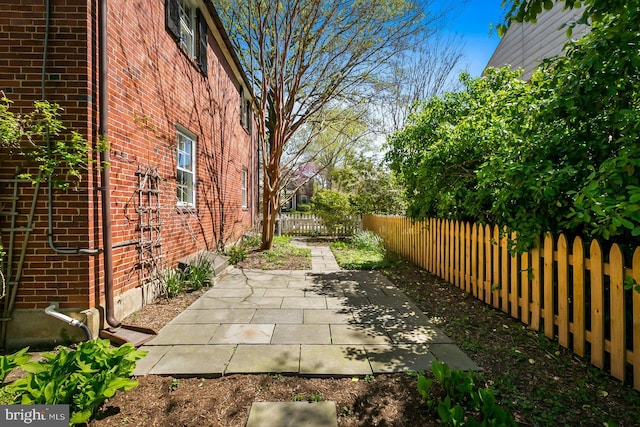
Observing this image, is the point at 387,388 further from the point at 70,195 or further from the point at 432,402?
the point at 70,195

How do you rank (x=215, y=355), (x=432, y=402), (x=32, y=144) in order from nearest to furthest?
(x=432, y=402)
(x=215, y=355)
(x=32, y=144)

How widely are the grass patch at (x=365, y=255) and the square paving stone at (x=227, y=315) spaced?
3.32 meters

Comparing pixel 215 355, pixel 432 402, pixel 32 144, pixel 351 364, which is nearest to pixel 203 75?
pixel 32 144

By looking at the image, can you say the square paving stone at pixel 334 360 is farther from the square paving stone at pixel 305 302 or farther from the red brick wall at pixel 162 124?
the red brick wall at pixel 162 124

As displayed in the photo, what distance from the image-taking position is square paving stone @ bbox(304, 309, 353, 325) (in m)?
3.67

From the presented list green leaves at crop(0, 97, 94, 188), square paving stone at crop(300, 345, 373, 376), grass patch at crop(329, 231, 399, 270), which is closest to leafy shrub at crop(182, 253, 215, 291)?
green leaves at crop(0, 97, 94, 188)

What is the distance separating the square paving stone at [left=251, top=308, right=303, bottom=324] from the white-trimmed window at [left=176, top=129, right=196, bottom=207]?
2962 mm

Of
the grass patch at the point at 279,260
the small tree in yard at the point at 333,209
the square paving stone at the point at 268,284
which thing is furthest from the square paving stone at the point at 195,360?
the small tree in yard at the point at 333,209

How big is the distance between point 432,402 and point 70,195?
391 cm

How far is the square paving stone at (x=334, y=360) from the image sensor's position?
2520 mm

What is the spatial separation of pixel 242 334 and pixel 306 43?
279 inches

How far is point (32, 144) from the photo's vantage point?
301cm

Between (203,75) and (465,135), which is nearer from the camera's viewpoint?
(465,135)

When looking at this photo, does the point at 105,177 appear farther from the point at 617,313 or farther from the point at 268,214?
the point at 268,214
